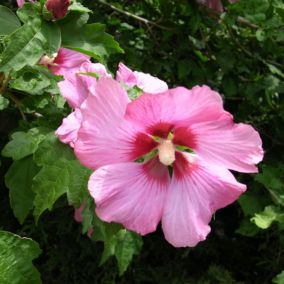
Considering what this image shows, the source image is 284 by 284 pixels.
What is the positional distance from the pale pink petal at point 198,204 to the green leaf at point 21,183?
39 centimetres

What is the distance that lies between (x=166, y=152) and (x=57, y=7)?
37 cm

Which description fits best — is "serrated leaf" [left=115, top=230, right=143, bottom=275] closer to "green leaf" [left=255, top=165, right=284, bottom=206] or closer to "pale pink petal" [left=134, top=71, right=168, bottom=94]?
"pale pink petal" [left=134, top=71, right=168, bottom=94]

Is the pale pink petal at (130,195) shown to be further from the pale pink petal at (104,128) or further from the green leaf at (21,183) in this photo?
the green leaf at (21,183)

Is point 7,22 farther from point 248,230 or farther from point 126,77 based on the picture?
point 248,230

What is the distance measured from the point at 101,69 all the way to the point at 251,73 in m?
1.56

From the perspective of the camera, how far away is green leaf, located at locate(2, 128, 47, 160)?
1195mm

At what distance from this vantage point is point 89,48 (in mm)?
1260

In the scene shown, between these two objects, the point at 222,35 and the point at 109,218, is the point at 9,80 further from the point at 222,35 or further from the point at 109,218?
the point at 222,35

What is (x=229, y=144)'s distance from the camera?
966mm

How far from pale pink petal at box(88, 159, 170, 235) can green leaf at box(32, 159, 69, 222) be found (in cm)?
11

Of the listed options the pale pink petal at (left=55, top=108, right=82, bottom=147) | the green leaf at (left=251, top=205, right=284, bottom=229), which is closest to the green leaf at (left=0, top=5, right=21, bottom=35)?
the pale pink petal at (left=55, top=108, right=82, bottom=147)

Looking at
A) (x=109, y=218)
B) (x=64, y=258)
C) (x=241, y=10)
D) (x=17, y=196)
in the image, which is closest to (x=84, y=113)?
(x=109, y=218)

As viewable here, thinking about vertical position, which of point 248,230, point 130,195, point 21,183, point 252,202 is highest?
point 130,195

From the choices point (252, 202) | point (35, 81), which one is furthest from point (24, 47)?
point (252, 202)
